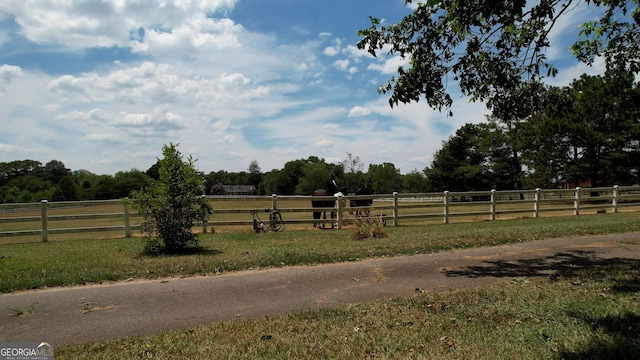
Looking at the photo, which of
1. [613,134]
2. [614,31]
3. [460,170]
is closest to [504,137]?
[460,170]

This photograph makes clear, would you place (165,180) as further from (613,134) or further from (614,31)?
(613,134)

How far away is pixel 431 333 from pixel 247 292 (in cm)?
307

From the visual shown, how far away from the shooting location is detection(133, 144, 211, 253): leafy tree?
10.4 meters

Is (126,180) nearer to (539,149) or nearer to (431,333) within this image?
(539,149)

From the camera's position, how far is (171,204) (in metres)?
10.5

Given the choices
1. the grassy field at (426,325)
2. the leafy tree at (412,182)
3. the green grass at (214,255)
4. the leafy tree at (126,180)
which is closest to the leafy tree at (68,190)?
the leafy tree at (126,180)

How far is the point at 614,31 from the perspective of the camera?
8891 millimetres
